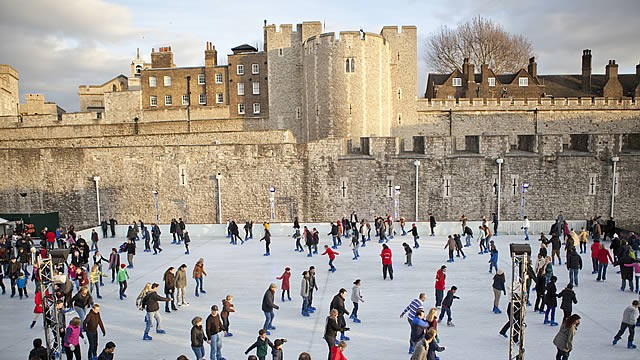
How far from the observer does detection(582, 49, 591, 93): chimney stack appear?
3544 centimetres

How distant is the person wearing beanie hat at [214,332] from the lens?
287 inches

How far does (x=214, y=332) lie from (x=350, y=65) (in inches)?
874

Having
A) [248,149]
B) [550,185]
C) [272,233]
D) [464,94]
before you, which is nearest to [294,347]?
[272,233]

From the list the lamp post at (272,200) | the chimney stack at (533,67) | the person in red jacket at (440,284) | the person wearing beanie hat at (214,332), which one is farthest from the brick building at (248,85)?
the person wearing beanie hat at (214,332)

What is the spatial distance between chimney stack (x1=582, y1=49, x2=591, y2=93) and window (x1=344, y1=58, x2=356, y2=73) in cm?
2004

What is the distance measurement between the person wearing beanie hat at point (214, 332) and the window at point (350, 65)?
71.6ft

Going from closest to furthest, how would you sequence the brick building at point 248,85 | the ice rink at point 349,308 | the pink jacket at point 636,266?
the ice rink at point 349,308
the pink jacket at point 636,266
the brick building at point 248,85

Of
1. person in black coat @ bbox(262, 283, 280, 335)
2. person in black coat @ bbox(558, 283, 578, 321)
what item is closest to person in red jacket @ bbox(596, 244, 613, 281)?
person in black coat @ bbox(558, 283, 578, 321)

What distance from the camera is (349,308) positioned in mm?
9961

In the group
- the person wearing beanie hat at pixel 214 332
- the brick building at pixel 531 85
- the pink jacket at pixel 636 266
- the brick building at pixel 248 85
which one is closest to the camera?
the person wearing beanie hat at pixel 214 332

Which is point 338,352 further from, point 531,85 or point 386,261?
point 531,85

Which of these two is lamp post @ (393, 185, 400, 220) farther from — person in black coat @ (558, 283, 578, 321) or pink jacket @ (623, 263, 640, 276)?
person in black coat @ (558, 283, 578, 321)

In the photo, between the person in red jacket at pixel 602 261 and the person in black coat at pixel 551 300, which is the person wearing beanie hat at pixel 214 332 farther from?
the person in red jacket at pixel 602 261

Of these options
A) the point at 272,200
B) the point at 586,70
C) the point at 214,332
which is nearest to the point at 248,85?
the point at 272,200
